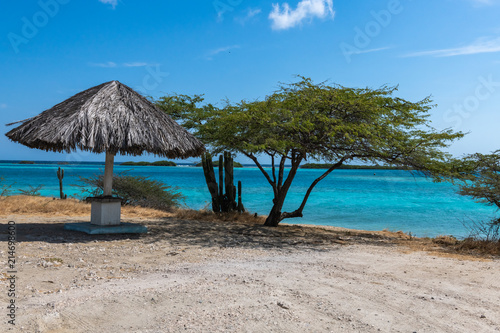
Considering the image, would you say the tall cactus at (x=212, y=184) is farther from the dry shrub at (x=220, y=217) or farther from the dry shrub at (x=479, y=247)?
the dry shrub at (x=479, y=247)

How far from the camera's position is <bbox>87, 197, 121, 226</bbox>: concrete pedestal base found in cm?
952

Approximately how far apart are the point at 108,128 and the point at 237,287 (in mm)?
5073

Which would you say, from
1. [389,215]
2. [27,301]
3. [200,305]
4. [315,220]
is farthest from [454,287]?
[389,215]

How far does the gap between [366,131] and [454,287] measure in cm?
443

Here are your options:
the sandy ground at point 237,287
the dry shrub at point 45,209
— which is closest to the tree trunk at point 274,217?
the sandy ground at point 237,287

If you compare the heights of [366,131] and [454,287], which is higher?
[366,131]

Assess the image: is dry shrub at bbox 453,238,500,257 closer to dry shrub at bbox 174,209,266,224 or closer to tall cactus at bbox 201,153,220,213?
dry shrub at bbox 174,209,266,224

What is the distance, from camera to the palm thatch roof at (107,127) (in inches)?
340

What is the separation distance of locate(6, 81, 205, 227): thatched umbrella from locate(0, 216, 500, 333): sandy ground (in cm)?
195

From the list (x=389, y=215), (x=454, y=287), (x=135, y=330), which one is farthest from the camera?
(x=389, y=215)

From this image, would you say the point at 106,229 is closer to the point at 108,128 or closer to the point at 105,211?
the point at 105,211

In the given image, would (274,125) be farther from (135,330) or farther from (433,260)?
(135,330)

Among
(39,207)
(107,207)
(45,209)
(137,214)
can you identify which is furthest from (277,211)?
(39,207)

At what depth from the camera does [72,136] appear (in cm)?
856
